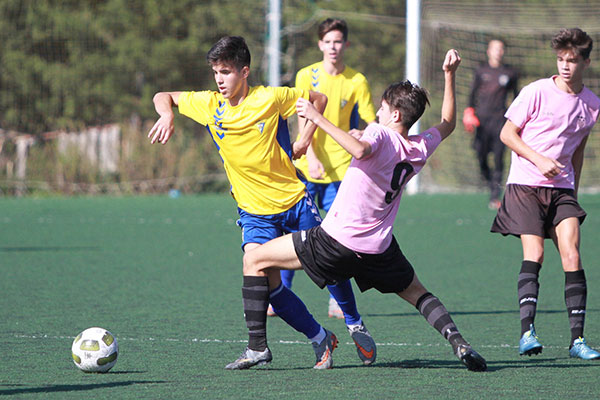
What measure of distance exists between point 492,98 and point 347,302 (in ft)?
28.9

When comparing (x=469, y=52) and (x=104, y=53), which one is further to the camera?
(x=104, y=53)

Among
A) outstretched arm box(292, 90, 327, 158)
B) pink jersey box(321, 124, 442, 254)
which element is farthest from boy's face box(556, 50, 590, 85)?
outstretched arm box(292, 90, 327, 158)

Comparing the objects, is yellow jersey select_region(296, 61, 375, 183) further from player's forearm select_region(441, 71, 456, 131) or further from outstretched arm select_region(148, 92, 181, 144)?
player's forearm select_region(441, 71, 456, 131)

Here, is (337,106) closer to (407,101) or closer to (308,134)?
(308,134)

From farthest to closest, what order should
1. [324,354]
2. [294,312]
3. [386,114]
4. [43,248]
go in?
[43,248] < [294,312] < [324,354] < [386,114]

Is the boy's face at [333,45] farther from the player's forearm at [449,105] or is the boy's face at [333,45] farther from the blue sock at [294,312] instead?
the blue sock at [294,312]

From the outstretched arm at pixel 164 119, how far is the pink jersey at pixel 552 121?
185 centimetres

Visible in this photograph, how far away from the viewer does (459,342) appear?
4.70 metres

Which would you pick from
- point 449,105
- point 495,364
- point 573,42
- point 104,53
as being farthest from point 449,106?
point 104,53

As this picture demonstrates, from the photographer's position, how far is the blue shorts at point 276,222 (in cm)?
531

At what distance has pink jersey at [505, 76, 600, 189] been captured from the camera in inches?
216

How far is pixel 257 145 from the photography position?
533 centimetres

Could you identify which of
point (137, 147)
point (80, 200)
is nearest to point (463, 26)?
point (137, 147)

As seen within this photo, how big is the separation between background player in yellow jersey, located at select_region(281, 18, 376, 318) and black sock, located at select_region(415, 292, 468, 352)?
2.26m
